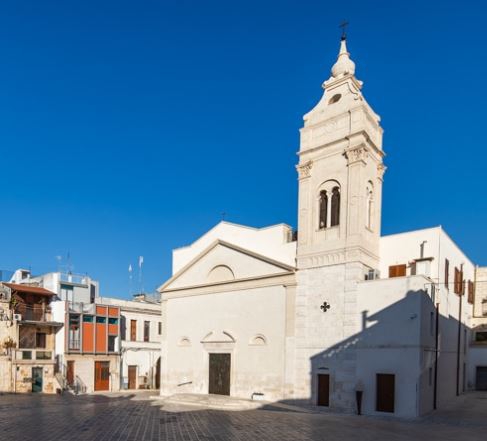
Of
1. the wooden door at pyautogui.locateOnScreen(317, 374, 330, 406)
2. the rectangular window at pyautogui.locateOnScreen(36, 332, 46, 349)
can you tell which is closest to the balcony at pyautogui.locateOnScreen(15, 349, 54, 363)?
the rectangular window at pyautogui.locateOnScreen(36, 332, 46, 349)

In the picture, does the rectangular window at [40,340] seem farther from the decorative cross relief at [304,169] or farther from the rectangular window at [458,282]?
the rectangular window at [458,282]

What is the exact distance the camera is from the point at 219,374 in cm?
2698

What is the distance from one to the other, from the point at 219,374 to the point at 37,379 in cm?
1522

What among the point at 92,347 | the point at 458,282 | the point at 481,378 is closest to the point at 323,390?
the point at 458,282

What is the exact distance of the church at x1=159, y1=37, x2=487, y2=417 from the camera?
66.5ft

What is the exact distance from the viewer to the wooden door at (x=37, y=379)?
32.3 metres

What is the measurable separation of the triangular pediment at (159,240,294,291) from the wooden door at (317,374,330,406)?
5871mm

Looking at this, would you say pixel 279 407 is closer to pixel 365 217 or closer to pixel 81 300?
pixel 365 217

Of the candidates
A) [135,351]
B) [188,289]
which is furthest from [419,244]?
[135,351]

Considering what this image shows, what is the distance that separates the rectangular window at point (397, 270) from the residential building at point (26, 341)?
2593 centimetres

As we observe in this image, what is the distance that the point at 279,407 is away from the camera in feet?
72.9

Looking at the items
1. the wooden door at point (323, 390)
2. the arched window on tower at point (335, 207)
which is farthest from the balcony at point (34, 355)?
the arched window on tower at point (335, 207)

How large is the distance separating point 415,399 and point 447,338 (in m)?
→ 7.42

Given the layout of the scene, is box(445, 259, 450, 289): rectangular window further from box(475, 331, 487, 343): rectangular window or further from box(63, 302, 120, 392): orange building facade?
box(63, 302, 120, 392): orange building facade
